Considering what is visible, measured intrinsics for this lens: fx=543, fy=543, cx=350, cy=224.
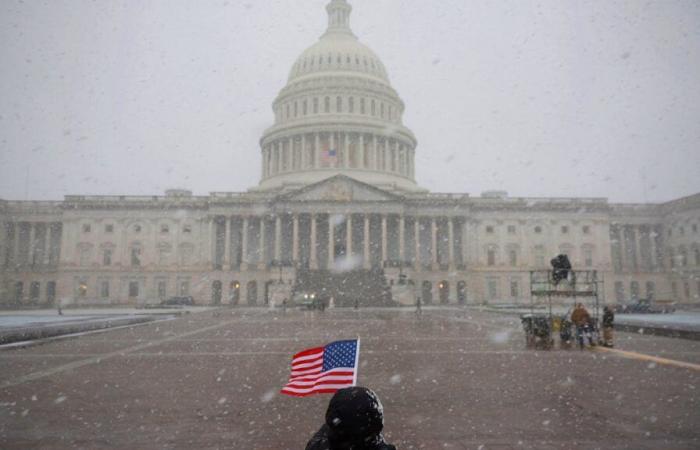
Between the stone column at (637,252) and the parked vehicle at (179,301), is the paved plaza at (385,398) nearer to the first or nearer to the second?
the parked vehicle at (179,301)

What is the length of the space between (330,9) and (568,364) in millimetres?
102641

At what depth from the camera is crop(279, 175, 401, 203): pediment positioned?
73694 millimetres

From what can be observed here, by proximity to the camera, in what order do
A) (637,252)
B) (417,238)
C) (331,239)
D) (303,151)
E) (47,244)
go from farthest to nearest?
(303,151) < (637,252) < (47,244) < (417,238) < (331,239)

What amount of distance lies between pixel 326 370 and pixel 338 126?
283ft

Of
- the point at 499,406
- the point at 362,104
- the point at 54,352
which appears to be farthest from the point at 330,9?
the point at 499,406

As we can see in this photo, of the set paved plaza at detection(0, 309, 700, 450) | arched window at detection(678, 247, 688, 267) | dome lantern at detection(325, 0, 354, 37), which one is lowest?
paved plaza at detection(0, 309, 700, 450)

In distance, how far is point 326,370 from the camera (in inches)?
179

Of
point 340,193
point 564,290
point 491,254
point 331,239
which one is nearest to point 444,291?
point 491,254

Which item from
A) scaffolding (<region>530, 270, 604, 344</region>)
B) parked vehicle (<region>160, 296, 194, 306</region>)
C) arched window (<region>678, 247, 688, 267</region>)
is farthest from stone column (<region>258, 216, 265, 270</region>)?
arched window (<region>678, 247, 688, 267</region>)

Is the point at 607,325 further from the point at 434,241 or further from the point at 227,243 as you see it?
the point at 227,243

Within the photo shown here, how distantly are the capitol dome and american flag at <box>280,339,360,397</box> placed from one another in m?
79.2

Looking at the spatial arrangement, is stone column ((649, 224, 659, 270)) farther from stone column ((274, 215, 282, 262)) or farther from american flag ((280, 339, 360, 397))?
american flag ((280, 339, 360, 397))

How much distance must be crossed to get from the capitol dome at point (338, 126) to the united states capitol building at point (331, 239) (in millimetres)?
464

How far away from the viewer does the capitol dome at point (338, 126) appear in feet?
290
